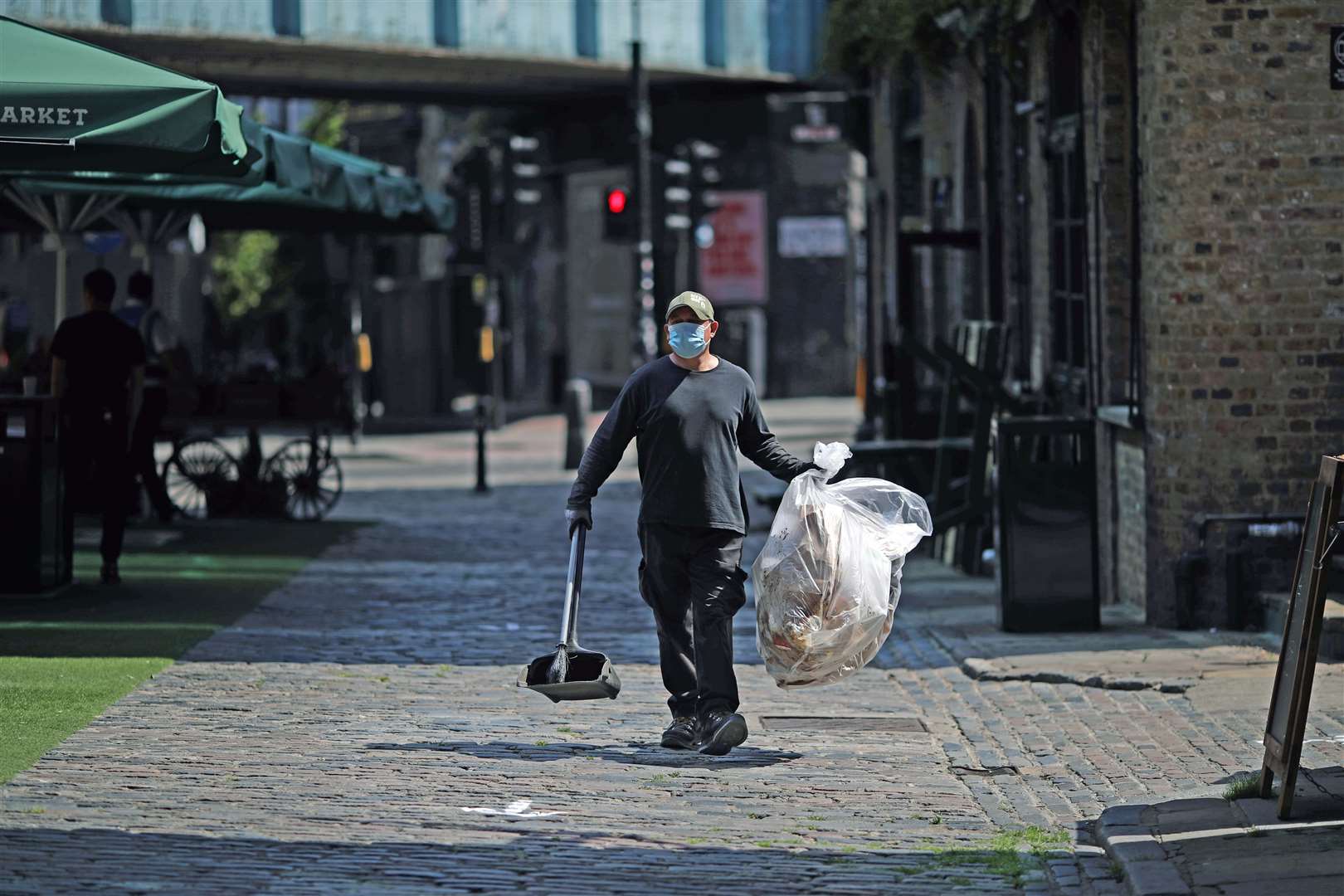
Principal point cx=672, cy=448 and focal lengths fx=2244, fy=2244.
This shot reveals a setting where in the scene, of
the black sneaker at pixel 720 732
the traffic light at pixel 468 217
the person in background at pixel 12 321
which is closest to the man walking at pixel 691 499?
the black sneaker at pixel 720 732

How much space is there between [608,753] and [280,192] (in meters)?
7.77

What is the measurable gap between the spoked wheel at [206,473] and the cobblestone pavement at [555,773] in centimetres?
588

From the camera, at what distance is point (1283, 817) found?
6.90 m

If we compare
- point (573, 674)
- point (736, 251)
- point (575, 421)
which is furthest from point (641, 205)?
point (573, 674)

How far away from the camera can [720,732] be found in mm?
8336

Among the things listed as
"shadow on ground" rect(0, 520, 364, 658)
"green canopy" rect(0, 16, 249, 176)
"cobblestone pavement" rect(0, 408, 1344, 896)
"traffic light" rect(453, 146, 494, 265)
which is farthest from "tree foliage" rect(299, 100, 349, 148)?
"green canopy" rect(0, 16, 249, 176)

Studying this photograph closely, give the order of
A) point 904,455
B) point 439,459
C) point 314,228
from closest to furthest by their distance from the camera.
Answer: point 904,455
point 314,228
point 439,459

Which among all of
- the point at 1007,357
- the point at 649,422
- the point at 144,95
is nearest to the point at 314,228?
the point at 1007,357

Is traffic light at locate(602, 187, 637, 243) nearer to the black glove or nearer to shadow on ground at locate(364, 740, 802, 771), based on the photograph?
the black glove

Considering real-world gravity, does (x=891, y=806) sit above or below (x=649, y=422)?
below

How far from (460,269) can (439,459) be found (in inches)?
477

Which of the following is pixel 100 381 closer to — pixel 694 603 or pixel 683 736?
pixel 694 603

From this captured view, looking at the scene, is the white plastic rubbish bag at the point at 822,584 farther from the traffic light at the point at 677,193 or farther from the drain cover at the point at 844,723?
the traffic light at the point at 677,193

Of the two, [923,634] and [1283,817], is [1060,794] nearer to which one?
[1283,817]
